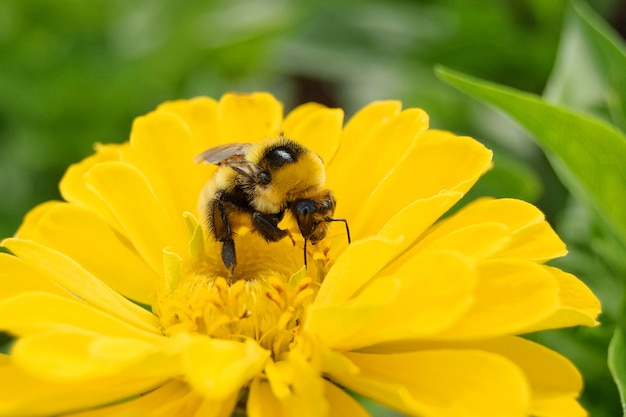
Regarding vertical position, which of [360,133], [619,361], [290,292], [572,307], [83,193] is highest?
[83,193]

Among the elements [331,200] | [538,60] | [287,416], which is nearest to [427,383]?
[287,416]

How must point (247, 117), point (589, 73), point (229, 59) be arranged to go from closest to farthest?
point (247, 117), point (589, 73), point (229, 59)

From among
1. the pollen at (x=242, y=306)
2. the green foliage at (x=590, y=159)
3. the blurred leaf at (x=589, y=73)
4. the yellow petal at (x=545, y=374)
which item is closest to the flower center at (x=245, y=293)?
the pollen at (x=242, y=306)

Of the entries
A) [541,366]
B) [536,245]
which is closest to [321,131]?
[536,245]

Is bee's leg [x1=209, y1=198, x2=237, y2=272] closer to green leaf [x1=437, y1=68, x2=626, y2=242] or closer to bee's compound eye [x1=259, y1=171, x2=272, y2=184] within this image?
bee's compound eye [x1=259, y1=171, x2=272, y2=184]

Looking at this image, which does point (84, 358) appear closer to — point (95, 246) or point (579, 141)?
point (95, 246)

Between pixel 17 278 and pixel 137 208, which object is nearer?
pixel 17 278

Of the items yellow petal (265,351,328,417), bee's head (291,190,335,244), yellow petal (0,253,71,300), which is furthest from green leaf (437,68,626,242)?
yellow petal (0,253,71,300)

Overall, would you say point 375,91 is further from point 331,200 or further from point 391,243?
point 391,243
